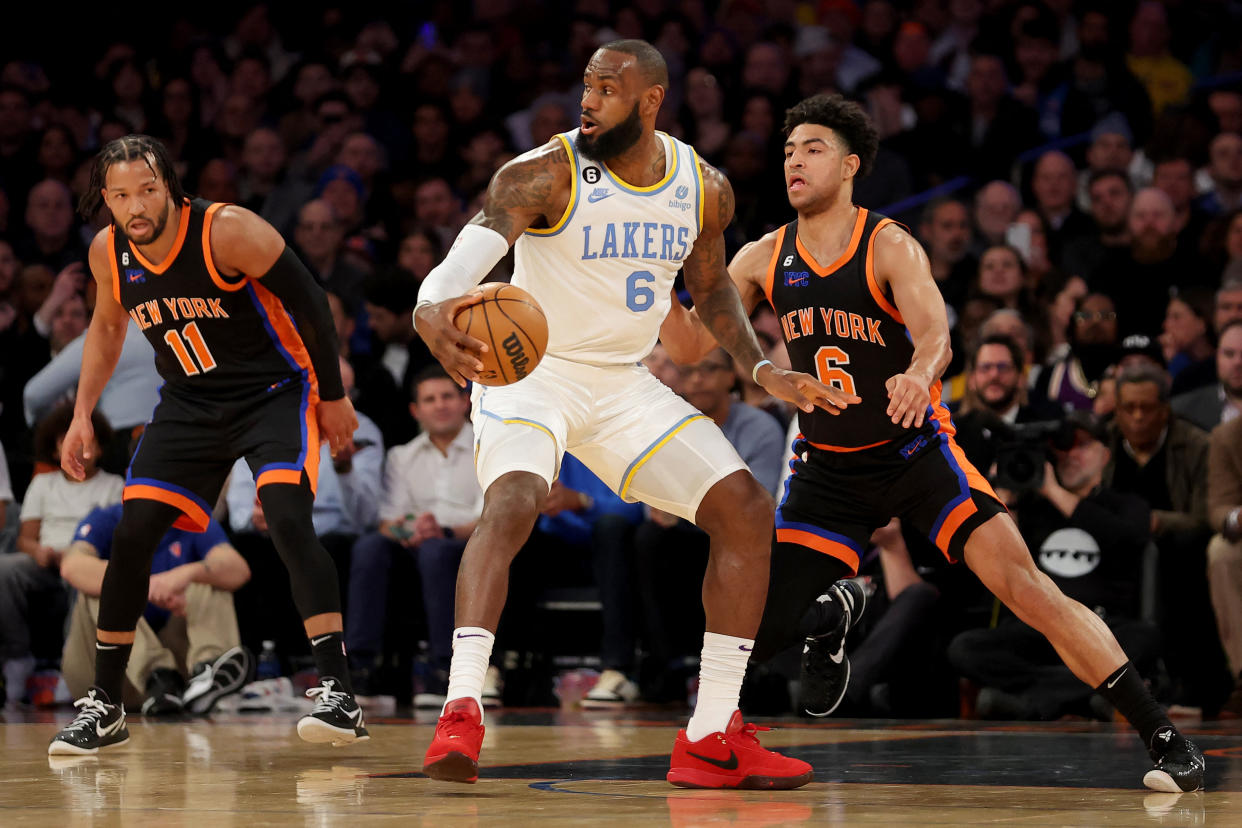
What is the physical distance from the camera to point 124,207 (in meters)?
5.21

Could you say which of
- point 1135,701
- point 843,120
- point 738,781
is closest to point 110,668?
point 738,781

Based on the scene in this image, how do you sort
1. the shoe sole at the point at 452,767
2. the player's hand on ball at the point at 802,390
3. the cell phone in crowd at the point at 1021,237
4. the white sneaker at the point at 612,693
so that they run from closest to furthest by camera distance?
the shoe sole at the point at 452,767, the player's hand on ball at the point at 802,390, the white sneaker at the point at 612,693, the cell phone in crowd at the point at 1021,237

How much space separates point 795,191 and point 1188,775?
2006 mm

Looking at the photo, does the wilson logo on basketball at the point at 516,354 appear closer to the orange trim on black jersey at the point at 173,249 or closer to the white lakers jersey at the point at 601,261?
the white lakers jersey at the point at 601,261

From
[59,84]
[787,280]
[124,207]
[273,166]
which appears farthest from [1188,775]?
[59,84]

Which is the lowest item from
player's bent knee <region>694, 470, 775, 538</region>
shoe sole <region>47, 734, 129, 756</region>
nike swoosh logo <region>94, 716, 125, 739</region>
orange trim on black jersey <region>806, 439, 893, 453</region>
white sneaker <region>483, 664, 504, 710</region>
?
white sneaker <region>483, 664, 504, 710</region>

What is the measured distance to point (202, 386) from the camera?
214 inches

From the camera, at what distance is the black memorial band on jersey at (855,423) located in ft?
15.8

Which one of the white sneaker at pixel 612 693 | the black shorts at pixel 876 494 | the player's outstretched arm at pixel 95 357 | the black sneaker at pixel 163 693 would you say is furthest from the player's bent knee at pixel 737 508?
the black sneaker at pixel 163 693

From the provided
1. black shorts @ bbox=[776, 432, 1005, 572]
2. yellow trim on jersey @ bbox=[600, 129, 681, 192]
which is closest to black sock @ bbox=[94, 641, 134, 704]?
black shorts @ bbox=[776, 432, 1005, 572]

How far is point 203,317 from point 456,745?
2.16 meters

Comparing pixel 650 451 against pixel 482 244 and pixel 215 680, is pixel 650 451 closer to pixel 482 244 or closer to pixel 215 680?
pixel 482 244

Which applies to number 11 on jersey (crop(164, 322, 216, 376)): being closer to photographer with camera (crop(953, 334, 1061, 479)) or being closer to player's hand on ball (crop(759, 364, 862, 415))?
player's hand on ball (crop(759, 364, 862, 415))

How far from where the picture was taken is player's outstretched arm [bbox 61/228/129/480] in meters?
5.50
